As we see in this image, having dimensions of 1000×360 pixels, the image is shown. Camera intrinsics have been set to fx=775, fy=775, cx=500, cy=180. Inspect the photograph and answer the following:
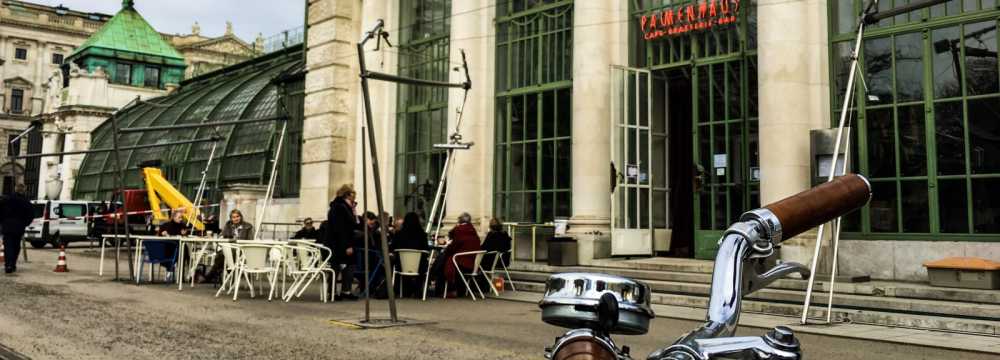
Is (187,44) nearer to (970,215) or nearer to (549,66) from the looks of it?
(549,66)

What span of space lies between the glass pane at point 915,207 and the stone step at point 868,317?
2835 mm

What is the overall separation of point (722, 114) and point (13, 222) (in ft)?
53.0

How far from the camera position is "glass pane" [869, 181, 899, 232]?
1300cm

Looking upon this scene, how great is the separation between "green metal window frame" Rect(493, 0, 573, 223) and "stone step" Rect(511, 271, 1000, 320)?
17.9 feet

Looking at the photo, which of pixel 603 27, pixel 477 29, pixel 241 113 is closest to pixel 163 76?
pixel 241 113

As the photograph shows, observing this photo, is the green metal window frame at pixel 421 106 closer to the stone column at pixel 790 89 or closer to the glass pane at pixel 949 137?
the stone column at pixel 790 89

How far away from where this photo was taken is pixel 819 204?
153 centimetres

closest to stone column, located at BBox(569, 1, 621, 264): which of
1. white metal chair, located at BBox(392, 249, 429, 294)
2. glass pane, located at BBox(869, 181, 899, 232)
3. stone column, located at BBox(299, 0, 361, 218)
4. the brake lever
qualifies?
white metal chair, located at BBox(392, 249, 429, 294)

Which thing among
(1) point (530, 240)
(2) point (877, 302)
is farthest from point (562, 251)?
(2) point (877, 302)

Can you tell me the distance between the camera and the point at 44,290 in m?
13.8

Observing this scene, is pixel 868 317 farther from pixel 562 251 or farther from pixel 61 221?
pixel 61 221

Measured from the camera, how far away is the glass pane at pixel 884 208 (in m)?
13.0

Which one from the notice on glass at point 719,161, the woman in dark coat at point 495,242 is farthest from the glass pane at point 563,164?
the notice on glass at point 719,161

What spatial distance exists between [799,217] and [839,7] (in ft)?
46.6
